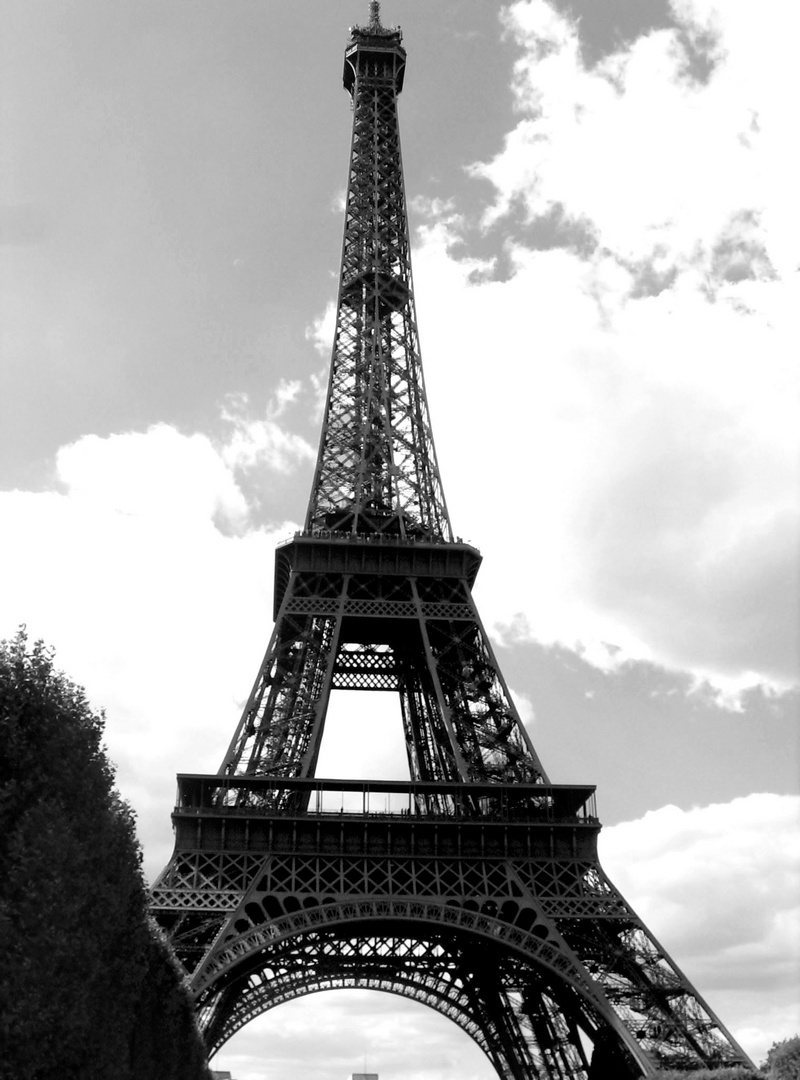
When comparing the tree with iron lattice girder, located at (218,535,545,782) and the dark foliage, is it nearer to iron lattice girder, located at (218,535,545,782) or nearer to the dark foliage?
iron lattice girder, located at (218,535,545,782)

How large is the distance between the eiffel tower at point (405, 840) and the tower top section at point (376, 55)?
19007mm

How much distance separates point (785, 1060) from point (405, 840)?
14.5 metres

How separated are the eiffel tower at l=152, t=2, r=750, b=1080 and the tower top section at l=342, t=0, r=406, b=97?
748 inches

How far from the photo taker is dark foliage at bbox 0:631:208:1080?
18344 millimetres

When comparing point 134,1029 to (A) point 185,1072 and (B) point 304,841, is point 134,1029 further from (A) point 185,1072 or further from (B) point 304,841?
(B) point 304,841

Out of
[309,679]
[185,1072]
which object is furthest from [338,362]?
[185,1072]

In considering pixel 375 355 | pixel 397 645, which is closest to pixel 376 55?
pixel 375 355

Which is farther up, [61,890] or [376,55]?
[376,55]

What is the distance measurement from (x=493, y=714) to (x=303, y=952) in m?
12.0

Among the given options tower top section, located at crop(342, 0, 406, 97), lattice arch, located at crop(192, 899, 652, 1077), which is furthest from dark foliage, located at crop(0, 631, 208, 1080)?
tower top section, located at crop(342, 0, 406, 97)

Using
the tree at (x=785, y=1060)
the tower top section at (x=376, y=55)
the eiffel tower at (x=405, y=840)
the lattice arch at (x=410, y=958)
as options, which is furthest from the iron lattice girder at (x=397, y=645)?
the tower top section at (x=376, y=55)

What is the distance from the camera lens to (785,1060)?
100 ft

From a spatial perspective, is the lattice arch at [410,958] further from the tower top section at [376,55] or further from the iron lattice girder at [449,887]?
the tower top section at [376,55]

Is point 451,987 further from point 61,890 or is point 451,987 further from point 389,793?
point 61,890
